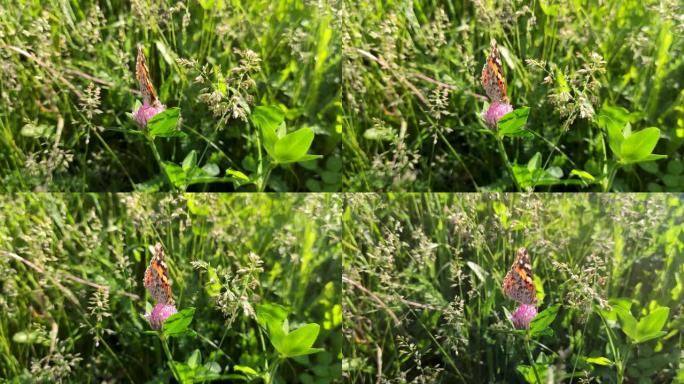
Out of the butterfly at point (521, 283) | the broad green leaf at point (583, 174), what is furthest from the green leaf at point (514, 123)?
the butterfly at point (521, 283)

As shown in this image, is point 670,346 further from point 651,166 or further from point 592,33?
point 592,33

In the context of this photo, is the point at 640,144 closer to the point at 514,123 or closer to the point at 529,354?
the point at 514,123

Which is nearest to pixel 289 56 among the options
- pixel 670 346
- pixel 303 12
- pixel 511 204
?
pixel 303 12

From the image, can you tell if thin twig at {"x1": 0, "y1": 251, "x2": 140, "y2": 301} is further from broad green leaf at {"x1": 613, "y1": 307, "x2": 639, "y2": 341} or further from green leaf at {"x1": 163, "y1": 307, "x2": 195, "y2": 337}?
broad green leaf at {"x1": 613, "y1": 307, "x2": 639, "y2": 341}

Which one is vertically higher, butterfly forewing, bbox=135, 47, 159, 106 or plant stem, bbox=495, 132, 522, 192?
butterfly forewing, bbox=135, 47, 159, 106

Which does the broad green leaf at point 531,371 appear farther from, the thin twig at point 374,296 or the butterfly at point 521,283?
the thin twig at point 374,296

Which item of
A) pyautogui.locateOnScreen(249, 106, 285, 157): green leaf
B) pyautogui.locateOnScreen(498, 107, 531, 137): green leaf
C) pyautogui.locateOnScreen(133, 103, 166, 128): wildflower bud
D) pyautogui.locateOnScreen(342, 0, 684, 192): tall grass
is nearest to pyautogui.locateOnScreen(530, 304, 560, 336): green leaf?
pyautogui.locateOnScreen(342, 0, 684, 192): tall grass

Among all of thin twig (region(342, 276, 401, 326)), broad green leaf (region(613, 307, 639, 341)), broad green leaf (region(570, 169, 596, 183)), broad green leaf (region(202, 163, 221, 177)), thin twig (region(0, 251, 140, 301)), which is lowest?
broad green leaf (region(613, 307, 639, 341))
